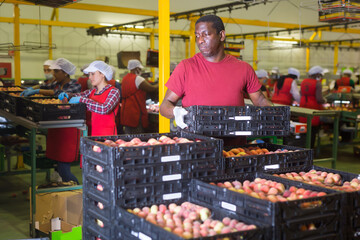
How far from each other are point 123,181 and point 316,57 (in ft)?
64.7

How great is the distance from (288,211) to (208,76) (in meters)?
1.31

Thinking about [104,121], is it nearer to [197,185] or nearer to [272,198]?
[197,185]

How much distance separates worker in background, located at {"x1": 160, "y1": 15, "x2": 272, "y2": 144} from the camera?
3.00 meters

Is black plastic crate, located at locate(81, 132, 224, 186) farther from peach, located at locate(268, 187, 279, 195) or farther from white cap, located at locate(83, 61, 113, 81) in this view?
white cap, located at locate(83, 61, 113, 81)

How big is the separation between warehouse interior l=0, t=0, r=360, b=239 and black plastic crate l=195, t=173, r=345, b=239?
8.85ft

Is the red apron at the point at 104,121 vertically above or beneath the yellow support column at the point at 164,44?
beneath

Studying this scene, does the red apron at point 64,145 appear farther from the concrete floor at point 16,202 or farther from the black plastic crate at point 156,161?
the black plastic crate at point 156,161

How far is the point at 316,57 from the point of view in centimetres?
2059

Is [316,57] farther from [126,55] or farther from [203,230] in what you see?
[203,230]

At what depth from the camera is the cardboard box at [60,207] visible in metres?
4.11

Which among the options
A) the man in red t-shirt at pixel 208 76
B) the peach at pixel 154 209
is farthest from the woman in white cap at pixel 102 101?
the peach at pixel 154 209

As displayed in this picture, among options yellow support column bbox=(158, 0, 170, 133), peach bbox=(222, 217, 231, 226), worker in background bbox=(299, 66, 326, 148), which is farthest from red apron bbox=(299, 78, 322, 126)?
peach bbox=(222, 217, 231, 226)

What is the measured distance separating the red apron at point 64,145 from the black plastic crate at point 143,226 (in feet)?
8.05

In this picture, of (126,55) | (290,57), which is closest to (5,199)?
(126,55)
